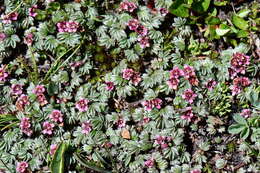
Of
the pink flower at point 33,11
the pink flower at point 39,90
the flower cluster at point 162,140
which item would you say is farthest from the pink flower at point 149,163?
the pink flower at point 33,11

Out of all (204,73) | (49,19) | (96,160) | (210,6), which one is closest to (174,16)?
(210,6)

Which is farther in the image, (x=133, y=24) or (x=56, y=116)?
(x=133, y=24)

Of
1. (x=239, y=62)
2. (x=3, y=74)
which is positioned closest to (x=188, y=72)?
(x=239, y=62)

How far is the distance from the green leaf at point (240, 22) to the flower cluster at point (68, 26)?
5.52 ft

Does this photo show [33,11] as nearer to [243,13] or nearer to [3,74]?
[3,74]

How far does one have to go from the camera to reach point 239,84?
4.79m

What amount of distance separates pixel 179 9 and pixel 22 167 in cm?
230

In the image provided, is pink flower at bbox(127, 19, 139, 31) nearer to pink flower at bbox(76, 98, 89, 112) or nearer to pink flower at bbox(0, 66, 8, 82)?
pink flower at bbox(76, 98, 89, 112)

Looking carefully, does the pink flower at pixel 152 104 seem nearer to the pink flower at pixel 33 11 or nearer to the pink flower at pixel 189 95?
the pink flower at pixel 189 95

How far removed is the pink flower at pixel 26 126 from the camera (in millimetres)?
4656

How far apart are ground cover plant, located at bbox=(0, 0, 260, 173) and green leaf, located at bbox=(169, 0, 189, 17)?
12 millimetres

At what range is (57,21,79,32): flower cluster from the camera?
15.8ft

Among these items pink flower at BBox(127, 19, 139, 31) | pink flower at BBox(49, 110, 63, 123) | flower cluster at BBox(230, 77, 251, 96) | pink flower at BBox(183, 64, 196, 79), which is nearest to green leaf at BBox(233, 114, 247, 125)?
flower cluster at BBox(230, 77, 251, 96)

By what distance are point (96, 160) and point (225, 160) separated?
134 centimetres
